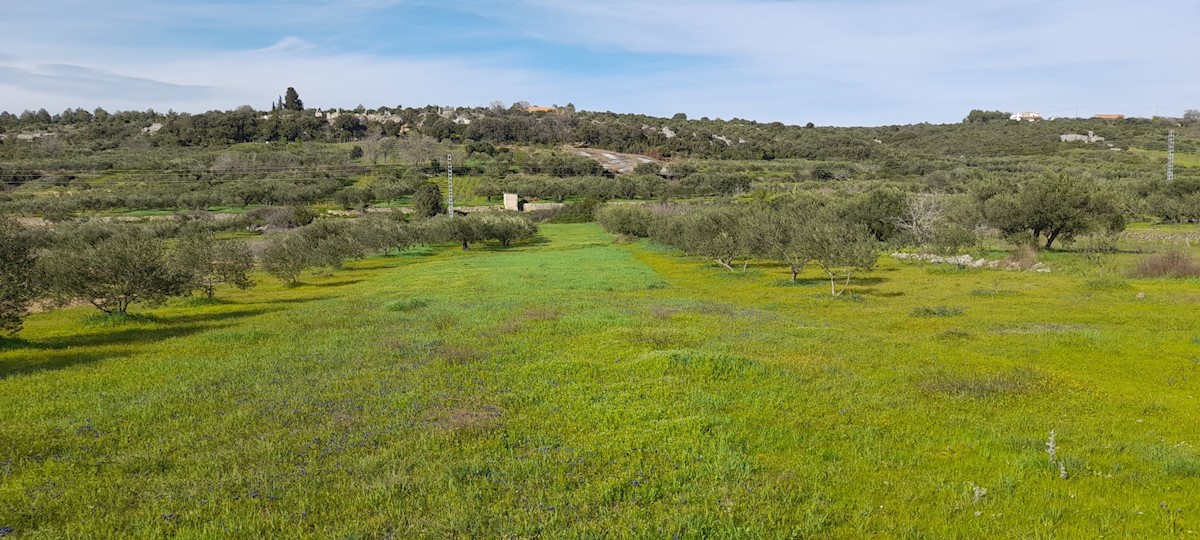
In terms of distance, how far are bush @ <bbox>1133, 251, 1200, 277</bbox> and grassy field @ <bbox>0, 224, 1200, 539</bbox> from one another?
1411cm

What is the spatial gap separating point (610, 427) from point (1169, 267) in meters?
43.1

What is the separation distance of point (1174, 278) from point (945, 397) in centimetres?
3396

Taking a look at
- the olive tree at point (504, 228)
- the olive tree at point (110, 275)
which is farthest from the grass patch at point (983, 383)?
the olive tree at point (504, 228)

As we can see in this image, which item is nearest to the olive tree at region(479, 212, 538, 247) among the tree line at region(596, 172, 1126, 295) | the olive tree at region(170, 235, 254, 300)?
the tree line at region(596, 172, 1126, 295)

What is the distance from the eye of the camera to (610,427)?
1265 cm

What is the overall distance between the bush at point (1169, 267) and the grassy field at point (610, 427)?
14115mm

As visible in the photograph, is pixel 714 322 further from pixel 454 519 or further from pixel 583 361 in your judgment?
pixel 454 519

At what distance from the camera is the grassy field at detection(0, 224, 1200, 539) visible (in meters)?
8.66

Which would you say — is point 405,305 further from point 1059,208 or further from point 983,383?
point 1059,208

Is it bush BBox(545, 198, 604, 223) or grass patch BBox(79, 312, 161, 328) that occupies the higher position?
bush BBox(545, 198, 604, 223)

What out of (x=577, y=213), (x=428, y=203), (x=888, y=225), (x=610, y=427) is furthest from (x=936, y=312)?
(x=577, y=213)

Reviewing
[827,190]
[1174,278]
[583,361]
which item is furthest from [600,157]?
[583,361]

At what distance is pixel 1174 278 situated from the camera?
37.3 m

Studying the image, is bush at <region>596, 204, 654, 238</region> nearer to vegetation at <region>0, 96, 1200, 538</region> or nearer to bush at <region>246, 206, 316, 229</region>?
vegetation at <region>0, 96, 1200, 538</region>
